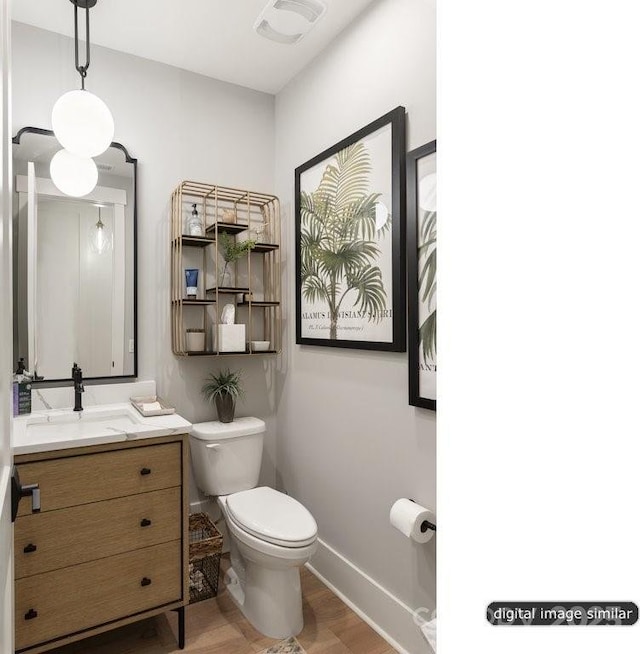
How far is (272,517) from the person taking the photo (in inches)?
68.0

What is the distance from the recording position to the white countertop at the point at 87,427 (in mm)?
1420

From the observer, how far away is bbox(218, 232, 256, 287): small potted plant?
2152 millimetres

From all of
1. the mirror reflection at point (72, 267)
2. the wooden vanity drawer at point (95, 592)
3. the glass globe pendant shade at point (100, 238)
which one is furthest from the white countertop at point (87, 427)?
the glass globe pendant shade at point (100, 238)

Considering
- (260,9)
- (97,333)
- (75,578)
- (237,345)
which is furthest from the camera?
(237,345)

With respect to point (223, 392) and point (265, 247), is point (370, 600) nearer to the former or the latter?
point (223, 392)

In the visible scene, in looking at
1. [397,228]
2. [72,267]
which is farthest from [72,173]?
[397,228]

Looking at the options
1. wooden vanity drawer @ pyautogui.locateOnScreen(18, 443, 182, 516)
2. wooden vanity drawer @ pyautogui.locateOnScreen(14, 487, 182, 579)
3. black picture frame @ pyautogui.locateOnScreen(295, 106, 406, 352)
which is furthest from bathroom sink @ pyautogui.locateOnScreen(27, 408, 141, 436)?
black picture frame @ pyautogui.locateOnScreen(295, 106, 406, 352)

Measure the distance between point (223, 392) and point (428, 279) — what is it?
4.00ft

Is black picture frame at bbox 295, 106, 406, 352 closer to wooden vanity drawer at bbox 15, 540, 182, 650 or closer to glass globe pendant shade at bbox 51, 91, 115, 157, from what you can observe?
glass globe pendant shade at bbox 51, 91, 115, 157
